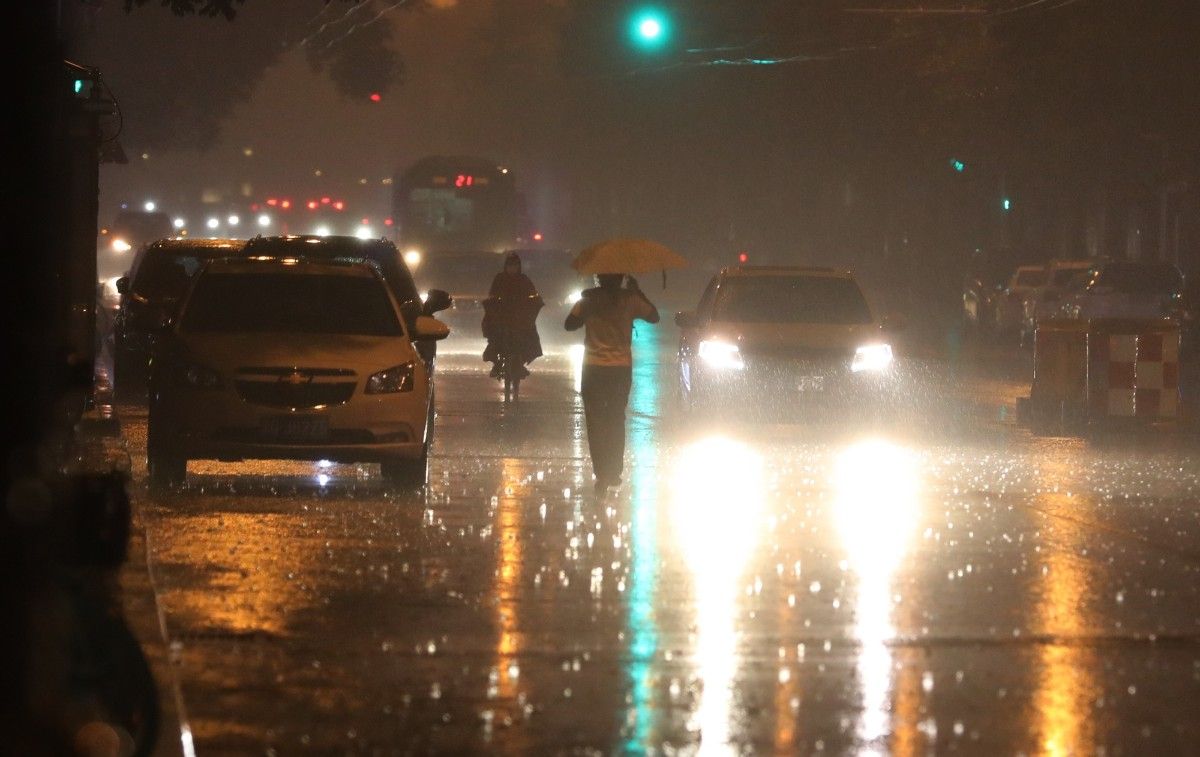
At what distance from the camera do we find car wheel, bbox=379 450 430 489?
14.8 m

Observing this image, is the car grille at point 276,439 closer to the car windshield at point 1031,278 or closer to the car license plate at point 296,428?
the car license plate at point 296,428

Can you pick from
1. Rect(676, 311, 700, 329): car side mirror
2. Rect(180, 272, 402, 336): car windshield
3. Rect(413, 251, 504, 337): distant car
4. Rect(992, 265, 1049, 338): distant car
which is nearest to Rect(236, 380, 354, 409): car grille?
Rect(180, 272, 402, 336): car windshield

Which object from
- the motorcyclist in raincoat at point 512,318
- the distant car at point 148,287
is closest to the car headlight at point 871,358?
the motorcyclist in raincoat at point 512,318

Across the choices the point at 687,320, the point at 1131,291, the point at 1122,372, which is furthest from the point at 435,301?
the point at 1131,291

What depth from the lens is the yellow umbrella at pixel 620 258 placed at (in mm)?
15172

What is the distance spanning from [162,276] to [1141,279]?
22121 millimetres

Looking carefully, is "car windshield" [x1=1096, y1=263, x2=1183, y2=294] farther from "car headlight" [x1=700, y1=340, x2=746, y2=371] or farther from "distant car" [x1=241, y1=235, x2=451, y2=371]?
"distant car" [x1=241, y1=235, x2=451, y2=371]

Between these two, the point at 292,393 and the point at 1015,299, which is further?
the point at 1015,299

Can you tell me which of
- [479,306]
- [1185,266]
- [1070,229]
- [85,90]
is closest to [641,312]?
[85,90]

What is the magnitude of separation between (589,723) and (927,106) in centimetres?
4330

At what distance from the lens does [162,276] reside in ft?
78.0

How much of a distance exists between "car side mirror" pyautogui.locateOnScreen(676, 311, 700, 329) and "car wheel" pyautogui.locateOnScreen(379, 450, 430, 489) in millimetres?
6516

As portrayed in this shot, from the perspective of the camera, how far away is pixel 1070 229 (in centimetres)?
6347

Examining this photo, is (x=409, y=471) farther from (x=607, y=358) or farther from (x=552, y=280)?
(x=552, y=280)
